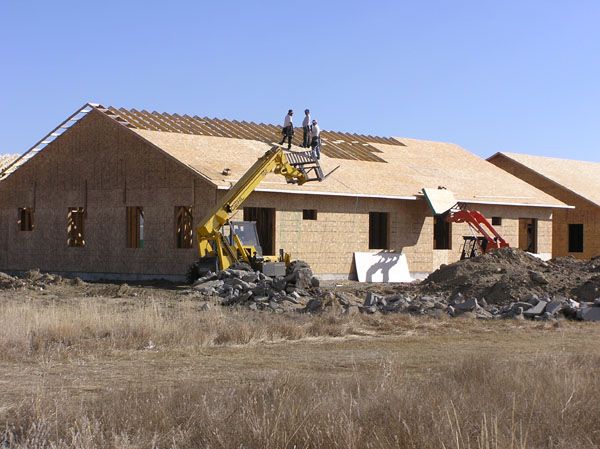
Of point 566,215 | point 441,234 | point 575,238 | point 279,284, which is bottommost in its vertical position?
point 279,284

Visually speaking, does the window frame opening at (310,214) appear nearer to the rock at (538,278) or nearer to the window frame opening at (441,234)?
the window frame opening at (441,234)

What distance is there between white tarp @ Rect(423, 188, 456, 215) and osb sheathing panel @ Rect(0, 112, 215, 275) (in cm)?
836

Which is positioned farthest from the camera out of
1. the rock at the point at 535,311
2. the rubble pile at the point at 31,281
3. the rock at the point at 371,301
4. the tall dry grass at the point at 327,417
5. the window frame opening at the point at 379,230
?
the window frame opening at the point at 379,230

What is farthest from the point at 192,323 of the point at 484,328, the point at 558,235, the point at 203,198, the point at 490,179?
the point at 558,235

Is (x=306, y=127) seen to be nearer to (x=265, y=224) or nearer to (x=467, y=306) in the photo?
(x=265, y=224)

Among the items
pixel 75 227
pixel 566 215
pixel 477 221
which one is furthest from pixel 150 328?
pixel 566 215

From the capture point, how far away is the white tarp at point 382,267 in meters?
31.7

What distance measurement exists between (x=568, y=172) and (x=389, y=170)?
49.6ft

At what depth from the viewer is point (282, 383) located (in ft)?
30.0

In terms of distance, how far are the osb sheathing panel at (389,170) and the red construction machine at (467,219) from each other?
2.54 ft

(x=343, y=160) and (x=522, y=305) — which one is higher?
(x=343, y=160)

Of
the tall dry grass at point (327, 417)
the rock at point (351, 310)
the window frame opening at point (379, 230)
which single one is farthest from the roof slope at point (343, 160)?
the tall dry grass at point (327, 417)

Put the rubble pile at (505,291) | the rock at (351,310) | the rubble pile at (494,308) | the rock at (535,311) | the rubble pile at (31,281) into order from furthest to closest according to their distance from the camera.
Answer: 1. the rubble pile at (31,281)
2. the rubble pile at (505,291)
3. the rock at (535,311)
4. the rubble pile at (494,308)
5. the rock at (351,310)

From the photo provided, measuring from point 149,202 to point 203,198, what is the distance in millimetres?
2601
